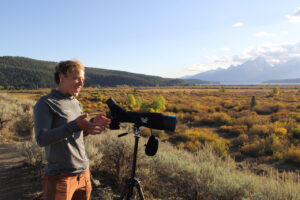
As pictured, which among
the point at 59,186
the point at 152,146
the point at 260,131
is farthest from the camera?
the point at 260,131

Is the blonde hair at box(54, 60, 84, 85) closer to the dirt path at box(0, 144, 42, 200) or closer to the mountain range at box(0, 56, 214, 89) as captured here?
the dirt path at box(0, 144, 42, 200)

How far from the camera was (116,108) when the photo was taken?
1598 millimetres

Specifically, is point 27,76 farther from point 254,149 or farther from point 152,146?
point 152,146

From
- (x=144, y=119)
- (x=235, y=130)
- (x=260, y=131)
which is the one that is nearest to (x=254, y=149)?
(x=260, y=131)

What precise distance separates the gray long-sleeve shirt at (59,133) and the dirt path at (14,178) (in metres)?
2.33

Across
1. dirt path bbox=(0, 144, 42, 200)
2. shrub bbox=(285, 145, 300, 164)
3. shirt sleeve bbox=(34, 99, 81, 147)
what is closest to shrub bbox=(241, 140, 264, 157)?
shrub bbox=(285, 145, 300, 164)

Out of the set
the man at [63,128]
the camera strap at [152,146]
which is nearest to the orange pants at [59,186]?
the man at [63,128]

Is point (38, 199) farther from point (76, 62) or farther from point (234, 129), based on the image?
point (234, 129)

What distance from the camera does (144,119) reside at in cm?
156

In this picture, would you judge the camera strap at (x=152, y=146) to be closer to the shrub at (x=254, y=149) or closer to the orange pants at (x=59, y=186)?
the orange pants at (x=59, y=186)

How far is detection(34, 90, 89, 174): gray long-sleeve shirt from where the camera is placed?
4.27ft

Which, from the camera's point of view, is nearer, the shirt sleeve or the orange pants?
the shirt sleeve

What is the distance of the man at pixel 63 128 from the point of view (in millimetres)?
1331

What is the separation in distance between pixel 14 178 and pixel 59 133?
3503mm
